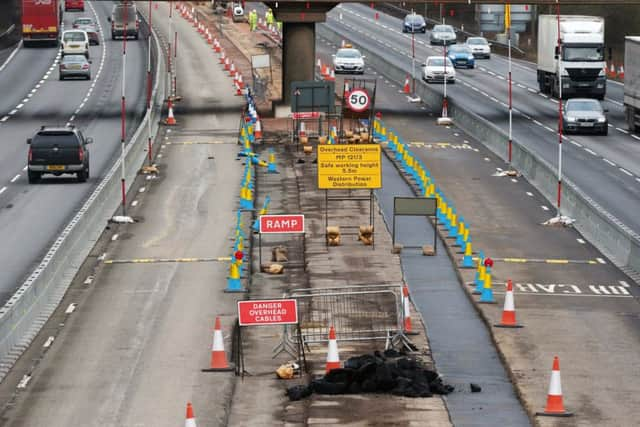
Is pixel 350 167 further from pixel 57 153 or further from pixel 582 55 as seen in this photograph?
pixel 582 55

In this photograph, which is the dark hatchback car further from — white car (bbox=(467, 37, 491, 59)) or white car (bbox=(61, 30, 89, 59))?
white car (bbox=(467, 37, 491, 59))

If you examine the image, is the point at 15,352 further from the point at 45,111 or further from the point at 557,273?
the point at 45,111

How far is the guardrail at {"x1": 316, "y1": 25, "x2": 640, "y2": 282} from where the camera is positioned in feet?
118

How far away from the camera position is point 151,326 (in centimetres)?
2900

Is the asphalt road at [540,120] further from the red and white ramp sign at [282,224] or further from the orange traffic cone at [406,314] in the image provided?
the orange traffic cone at [406,314]

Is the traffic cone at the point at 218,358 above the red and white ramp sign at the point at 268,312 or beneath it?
beneath

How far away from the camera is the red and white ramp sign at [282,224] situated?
110ft

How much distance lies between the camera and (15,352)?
88.1ft

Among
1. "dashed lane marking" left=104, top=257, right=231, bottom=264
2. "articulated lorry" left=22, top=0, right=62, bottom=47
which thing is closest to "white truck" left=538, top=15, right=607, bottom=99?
"articulated lorry" left=22, top=0, right=62, bottom=47

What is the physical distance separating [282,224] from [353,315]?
5.14m

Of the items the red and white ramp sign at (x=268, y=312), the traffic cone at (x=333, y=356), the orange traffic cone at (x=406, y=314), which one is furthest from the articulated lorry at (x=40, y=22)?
the traffic cone at (x=333, y=356)

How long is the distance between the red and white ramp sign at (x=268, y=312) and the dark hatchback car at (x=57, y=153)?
81.0ft

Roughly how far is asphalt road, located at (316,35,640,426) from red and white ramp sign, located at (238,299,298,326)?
259 cm

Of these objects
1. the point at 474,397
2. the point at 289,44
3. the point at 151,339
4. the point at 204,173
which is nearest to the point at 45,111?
the point at 289,44
